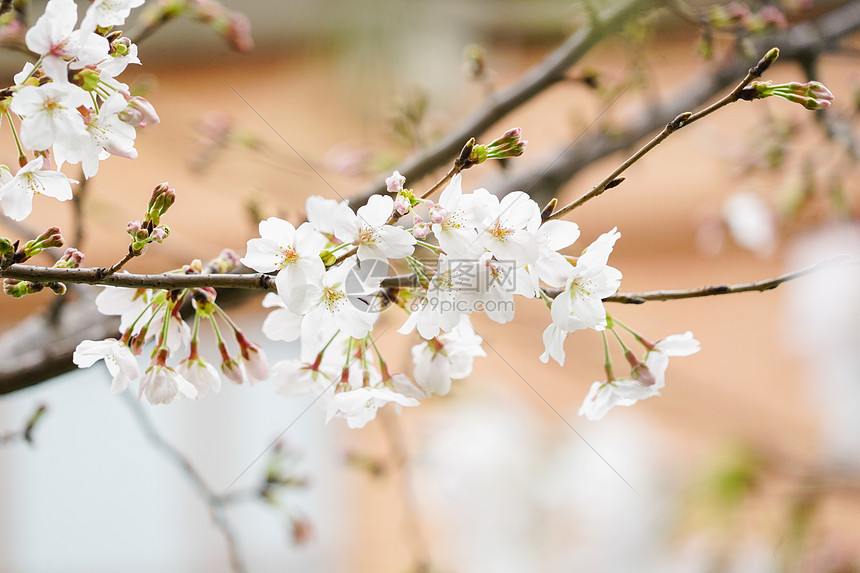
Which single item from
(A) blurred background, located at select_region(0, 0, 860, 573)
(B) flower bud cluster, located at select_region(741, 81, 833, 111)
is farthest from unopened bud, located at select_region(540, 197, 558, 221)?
(A) blurred background, located at select_region(0, 0, 860, 573)

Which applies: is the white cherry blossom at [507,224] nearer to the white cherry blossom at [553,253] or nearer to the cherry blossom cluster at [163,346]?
the white cherry blossom at [553,253]

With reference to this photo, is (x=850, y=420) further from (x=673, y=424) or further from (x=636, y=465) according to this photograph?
(x=636, y=465)

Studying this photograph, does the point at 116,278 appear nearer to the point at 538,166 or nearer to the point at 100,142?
the point at 100,142

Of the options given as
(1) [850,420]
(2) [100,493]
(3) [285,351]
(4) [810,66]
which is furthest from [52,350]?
(1) [850,420]

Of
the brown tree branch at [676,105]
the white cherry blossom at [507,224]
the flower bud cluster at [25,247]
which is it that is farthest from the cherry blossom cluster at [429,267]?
the brown tree branch at [676,105]

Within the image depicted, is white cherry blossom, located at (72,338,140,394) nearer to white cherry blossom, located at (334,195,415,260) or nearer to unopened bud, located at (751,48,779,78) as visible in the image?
white cherry blossom, located at (334,195,415,260)
